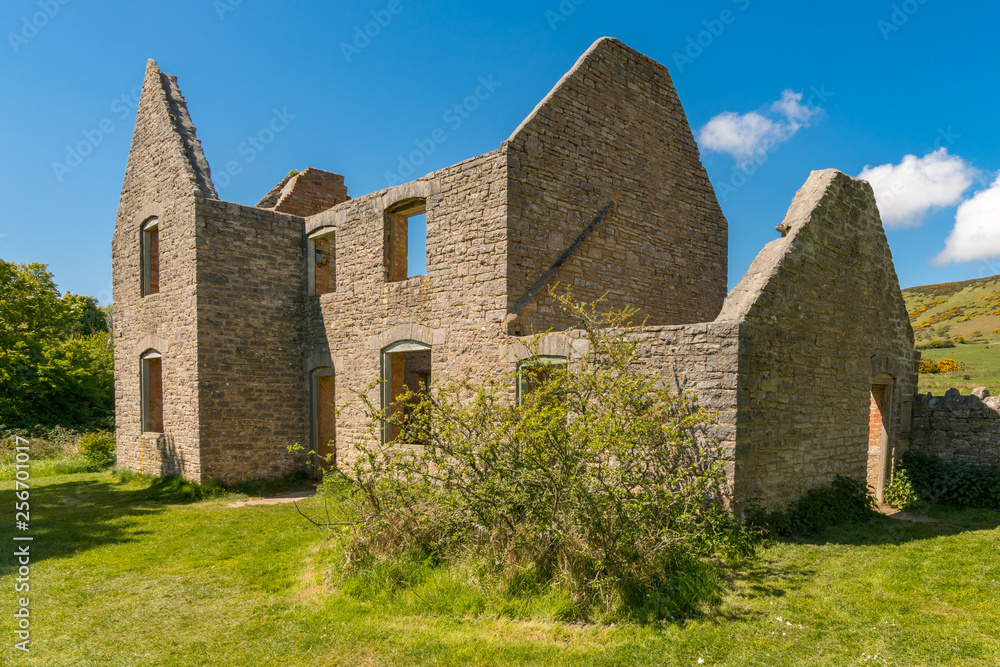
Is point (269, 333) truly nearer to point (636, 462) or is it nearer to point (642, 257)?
point (642, 257)

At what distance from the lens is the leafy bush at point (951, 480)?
8.80 meters

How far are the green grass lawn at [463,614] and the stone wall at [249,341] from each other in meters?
3.91

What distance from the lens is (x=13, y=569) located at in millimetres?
7008

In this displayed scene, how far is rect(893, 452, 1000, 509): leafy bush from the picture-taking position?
8.80m

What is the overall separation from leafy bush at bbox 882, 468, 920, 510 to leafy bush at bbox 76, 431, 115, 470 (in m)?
17.3

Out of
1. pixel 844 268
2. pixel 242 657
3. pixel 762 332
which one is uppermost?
pixel 844 268

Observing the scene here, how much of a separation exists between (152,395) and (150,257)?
126 inches

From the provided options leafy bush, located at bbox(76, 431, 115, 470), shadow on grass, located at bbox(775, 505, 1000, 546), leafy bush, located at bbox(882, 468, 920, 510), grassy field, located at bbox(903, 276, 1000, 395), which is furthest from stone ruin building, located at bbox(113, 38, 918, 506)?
grassy field, located at bbox(903, 276, 1000, 395)

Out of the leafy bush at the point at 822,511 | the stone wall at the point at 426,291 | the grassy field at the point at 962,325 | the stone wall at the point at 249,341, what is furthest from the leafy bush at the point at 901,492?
the stone wall at the point at 249,341

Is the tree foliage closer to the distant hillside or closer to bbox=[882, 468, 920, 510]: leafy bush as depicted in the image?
bbox=[882, 468, 920, 510]: leafy bush

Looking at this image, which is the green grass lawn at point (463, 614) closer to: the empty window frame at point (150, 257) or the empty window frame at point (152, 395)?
the empty window frame at point (152, 395)

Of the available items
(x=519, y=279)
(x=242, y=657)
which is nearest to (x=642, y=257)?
(x=519, y=279)

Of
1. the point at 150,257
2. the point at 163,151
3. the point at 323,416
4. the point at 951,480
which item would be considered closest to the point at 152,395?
the point at 150,257

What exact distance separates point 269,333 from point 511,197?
6335 mm
